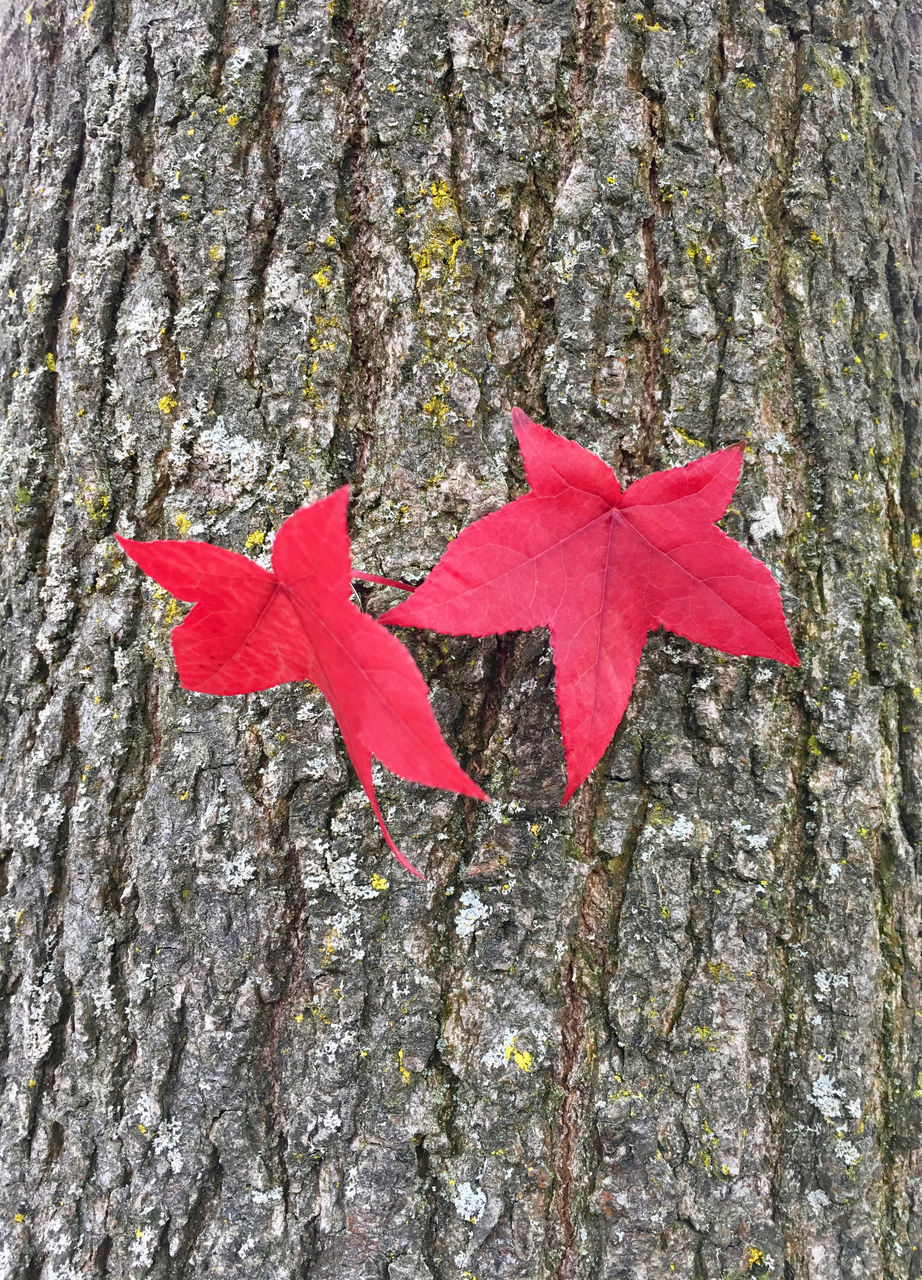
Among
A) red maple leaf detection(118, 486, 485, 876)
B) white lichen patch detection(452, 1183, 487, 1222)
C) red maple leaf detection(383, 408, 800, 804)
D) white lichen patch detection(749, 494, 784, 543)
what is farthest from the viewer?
white lichen patch detection(749, 494, 784, 543)

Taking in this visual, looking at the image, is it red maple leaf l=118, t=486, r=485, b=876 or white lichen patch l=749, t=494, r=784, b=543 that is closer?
red maple leaf l=118, t=486, r=485, b=876

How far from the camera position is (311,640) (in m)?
0.94

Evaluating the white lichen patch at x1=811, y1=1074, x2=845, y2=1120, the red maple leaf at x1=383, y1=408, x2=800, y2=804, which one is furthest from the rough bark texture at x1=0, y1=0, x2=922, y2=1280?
the red maple leaf at x1=383, y1=408, x2=800, y2=804

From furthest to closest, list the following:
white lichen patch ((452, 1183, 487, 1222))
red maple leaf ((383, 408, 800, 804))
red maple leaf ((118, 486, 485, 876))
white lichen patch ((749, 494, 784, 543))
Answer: white lichen patch ((749, 494, 784, 543)) → white lichen patch ((452, 1183, 487, 1222)) → red maple leaf ((383, 408, 800, 804)) → red maple leaf ((118, 486, 485, 876))

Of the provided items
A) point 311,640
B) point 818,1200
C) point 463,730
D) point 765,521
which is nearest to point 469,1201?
point 818,1200

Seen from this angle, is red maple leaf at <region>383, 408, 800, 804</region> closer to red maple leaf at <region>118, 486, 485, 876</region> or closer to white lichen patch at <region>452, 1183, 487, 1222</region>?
red maple leaf at <region>118, 486, 485, 876</region>

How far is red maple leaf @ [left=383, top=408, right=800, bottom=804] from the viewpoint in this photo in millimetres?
938

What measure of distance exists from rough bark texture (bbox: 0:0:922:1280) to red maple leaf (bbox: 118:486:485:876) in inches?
6.8

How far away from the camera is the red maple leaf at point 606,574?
3.08 feet

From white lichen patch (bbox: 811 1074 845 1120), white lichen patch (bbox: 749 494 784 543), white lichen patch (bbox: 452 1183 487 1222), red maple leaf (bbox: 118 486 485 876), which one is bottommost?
white lichen patch (bbox: 452 1183 487 1222)

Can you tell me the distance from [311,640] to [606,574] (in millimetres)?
372

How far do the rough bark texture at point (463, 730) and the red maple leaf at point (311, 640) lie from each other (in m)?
0.17

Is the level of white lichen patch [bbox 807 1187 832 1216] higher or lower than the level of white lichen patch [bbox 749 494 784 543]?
lower

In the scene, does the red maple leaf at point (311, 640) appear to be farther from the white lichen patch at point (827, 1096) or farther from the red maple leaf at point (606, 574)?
the white lichen patch at point (827, 1096)
